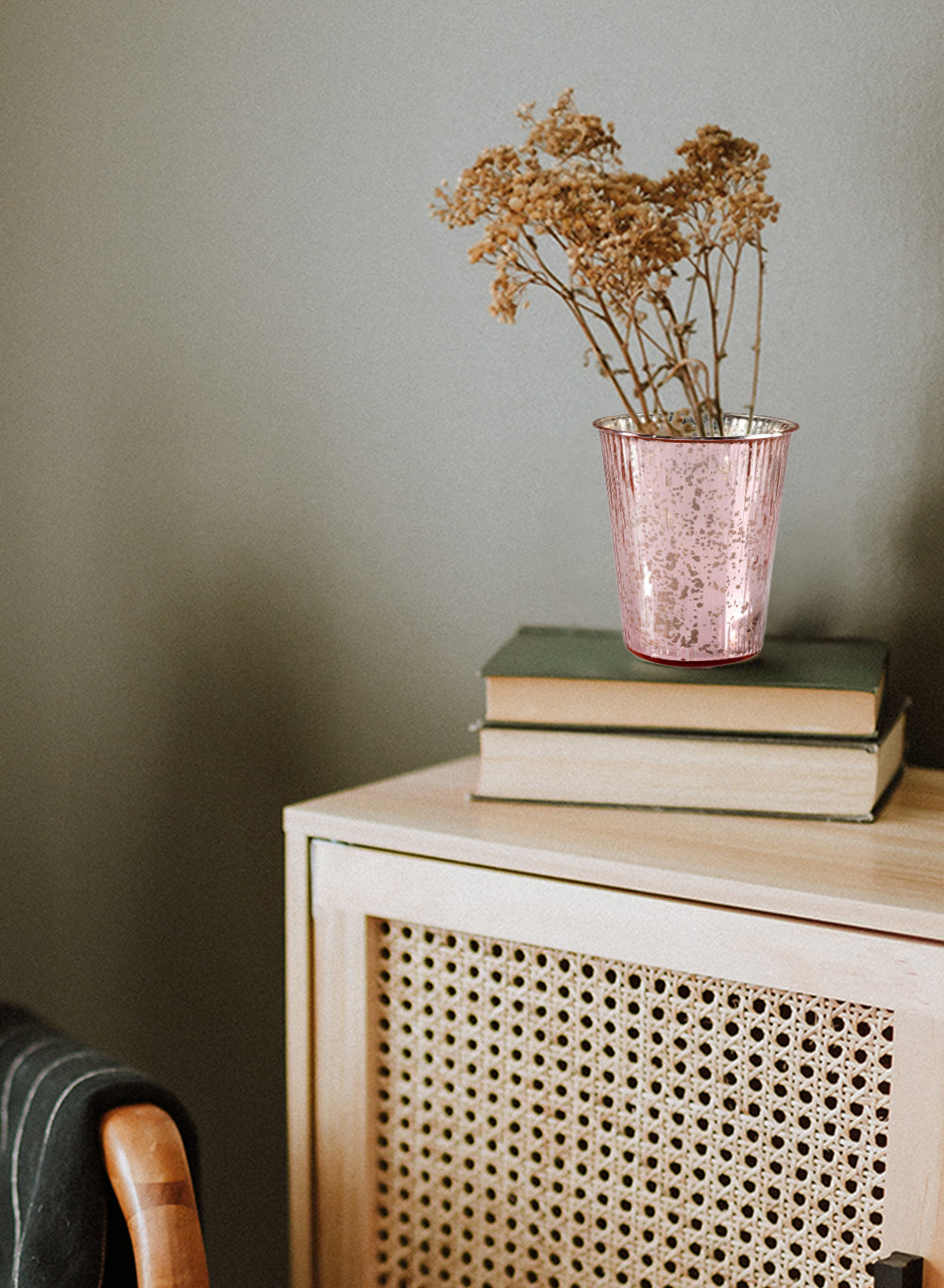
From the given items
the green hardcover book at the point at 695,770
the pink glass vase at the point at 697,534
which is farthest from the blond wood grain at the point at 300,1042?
the pink glass vase at the point at 697,534

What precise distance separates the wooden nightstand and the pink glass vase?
0.43ft

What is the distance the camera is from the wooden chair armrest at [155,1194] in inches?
36.1

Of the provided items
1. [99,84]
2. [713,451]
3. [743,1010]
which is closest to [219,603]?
[99,84]

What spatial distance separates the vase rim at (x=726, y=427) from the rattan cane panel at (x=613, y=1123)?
349 millimetres

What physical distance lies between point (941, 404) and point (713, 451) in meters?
0.27

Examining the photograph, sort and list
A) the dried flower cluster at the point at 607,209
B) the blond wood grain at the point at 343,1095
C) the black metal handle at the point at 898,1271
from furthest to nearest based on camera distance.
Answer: the blond wood grain at the point at 343,1095 → the dried flower cluster at the point at 607,209 → the black metal handle at the point at 898,1271

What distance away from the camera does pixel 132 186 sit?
5.08ft

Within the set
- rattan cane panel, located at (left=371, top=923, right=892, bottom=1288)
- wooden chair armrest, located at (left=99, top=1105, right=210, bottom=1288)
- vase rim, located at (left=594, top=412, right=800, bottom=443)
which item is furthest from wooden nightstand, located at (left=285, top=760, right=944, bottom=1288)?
vase rim, located at (left=594, top=412, right=800, bottom=443)

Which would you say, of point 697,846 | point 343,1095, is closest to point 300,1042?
point 343,1095

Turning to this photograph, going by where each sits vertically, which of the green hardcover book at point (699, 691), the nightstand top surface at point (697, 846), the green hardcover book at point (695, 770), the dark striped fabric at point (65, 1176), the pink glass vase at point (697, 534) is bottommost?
the dark striped fabric at point (65, 1176)

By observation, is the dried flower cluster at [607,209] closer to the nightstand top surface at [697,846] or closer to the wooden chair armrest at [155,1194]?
the nightstand top surface at [697,846]

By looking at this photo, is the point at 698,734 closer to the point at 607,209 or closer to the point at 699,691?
the point at 699,691

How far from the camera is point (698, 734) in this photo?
0.98m

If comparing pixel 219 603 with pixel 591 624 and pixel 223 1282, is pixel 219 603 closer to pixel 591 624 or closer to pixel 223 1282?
pixel 591 624
